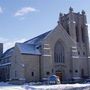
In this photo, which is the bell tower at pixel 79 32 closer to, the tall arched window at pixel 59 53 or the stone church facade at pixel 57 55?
the stone church facade at pixel 57 55

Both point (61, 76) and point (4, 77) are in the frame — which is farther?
point (4, 77)

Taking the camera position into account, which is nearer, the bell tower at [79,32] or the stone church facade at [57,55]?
the stone church facade at [57,55]

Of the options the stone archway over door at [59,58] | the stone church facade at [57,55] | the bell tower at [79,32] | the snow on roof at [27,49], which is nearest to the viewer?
the stone church facade at [57,55]

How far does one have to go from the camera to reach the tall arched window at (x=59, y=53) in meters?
60.3

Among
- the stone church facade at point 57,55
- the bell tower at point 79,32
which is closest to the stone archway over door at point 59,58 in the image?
the stone church facade at point 57,55

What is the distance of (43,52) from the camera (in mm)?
57281

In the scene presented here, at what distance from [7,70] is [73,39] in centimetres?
2050

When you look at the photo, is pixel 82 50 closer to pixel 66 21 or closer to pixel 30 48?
pixel 66 21

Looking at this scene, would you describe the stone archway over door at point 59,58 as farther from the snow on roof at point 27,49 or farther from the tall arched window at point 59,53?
the snow on roof at point 27,49

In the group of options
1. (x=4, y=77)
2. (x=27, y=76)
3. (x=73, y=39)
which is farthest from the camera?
(x=4, y=77)

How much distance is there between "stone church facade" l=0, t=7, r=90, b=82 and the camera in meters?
56.5

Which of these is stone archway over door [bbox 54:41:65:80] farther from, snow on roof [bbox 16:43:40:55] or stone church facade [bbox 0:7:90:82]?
snow on roof [bbox 16:43:40:55]

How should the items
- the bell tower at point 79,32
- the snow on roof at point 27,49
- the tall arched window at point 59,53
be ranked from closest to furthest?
the snow on roof at point 27,49 < the tall arched window at point 59,53 < the bell tower at point 79,32

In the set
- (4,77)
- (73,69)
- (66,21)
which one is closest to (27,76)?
(73,69)
